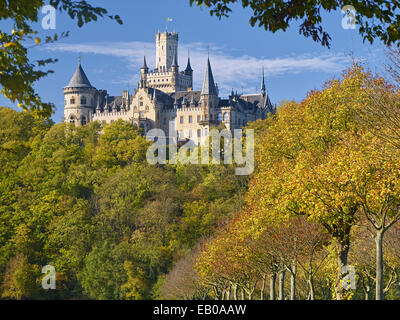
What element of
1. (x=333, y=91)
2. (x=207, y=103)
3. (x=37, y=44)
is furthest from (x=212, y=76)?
(x=37, y=44)

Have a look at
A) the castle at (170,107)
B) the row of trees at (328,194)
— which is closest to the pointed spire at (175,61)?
the castle at (170,107)

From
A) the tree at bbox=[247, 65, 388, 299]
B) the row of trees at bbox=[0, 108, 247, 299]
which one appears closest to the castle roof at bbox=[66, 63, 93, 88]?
the row of trees at bbox=[0, 108, 247, 299]

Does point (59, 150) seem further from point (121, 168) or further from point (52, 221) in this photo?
point (52, 221)

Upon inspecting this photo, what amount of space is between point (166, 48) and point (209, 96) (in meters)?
50.0

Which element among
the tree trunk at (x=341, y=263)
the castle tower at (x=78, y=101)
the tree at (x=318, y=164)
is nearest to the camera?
the tree at (x=318, y=164)

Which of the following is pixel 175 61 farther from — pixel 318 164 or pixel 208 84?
pixel 318 164

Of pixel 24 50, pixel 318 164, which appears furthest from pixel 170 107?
pixel 24 50

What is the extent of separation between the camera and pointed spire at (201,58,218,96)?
465 feet

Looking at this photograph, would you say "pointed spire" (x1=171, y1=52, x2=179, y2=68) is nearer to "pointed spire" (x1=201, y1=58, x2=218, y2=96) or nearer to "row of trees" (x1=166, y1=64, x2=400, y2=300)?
"pointed spire" (x1=201, y1=58, x2=218, y2=96)

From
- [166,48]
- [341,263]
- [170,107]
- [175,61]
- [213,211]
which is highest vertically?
[166,48]

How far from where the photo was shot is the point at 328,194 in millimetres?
25812

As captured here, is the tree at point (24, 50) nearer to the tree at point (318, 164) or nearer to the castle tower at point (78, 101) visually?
the tree at point (318, 164)

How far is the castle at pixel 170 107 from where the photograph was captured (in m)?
141
